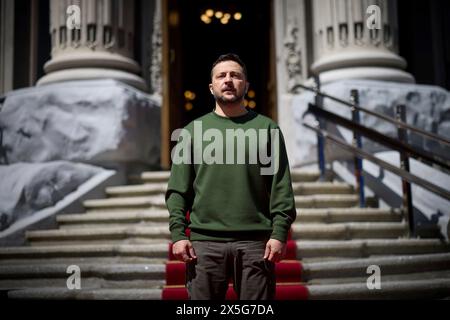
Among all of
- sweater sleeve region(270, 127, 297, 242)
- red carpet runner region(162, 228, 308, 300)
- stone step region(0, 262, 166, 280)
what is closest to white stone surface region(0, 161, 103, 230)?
stone step region(0, 262, 166, 280)

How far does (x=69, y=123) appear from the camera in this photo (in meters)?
5.21

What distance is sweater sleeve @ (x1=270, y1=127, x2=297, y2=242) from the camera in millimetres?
1699

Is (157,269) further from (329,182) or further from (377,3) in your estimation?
(377,3)

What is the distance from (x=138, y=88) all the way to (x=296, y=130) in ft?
6.66

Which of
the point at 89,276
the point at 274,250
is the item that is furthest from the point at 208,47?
the point at 274,250

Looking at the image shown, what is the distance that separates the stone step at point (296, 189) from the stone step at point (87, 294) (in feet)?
5.61

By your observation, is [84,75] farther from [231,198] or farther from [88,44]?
[231,198]

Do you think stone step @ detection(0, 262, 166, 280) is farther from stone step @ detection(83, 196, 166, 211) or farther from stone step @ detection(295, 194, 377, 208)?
stone step @ detection(295, 194, 377, 208)

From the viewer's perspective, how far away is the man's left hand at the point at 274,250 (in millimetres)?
1644

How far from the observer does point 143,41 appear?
21.9 feet

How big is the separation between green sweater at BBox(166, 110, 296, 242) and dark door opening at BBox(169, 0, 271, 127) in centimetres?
755

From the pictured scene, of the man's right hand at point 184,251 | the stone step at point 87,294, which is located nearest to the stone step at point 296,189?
the stone step at point 87,294

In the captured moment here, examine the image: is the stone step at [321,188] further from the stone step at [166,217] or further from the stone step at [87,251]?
the stone step at [87,251]

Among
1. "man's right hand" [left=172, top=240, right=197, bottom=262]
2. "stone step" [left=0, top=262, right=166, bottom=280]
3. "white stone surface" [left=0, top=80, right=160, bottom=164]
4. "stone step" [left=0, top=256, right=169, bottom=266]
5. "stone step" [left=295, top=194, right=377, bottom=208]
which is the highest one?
"white stone surface" [left=0, top=80, right=160, bottom=164]
